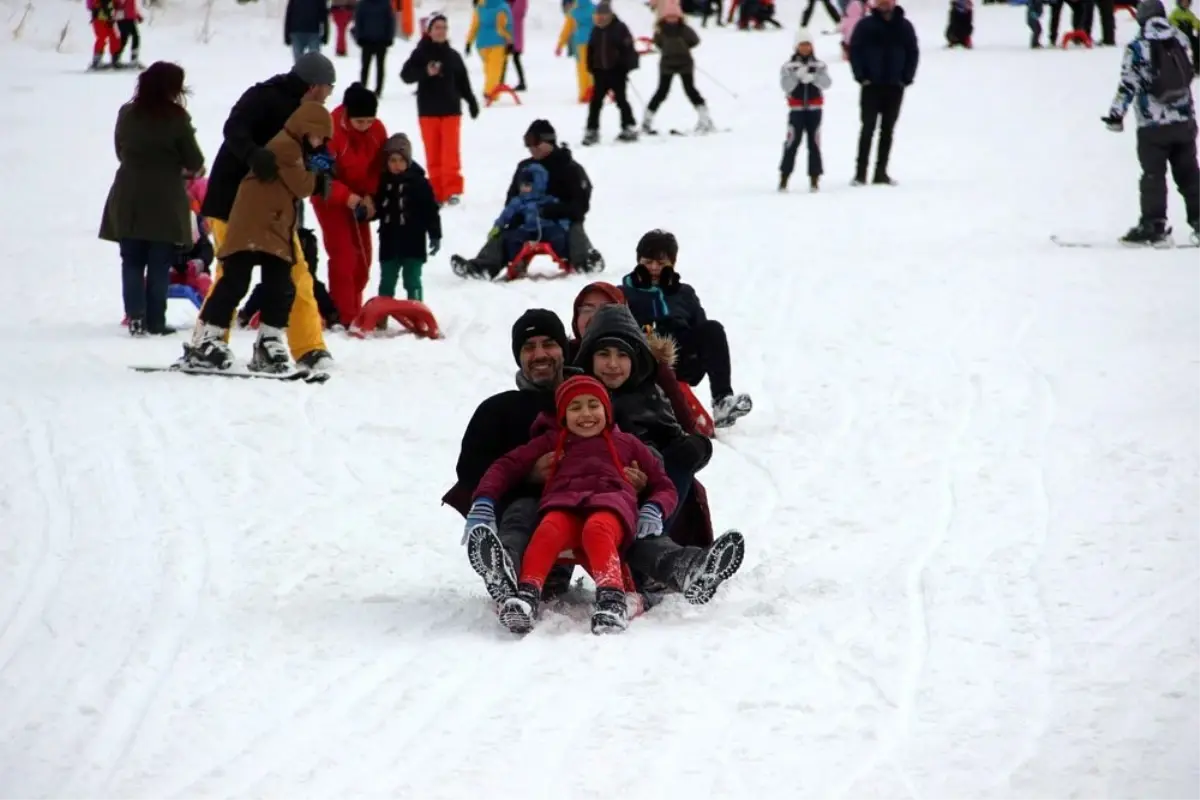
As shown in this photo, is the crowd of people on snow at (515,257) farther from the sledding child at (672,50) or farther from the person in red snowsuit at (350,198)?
the sledding child at (672,50)

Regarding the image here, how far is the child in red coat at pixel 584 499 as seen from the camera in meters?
4.91

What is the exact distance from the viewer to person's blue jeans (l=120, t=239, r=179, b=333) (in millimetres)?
9695

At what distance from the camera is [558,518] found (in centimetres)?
505

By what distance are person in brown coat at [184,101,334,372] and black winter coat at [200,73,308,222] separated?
5.3 inches

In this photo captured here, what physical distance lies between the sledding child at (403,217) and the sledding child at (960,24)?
17.8m

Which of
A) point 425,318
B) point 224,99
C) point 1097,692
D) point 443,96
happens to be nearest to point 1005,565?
point 1097,692

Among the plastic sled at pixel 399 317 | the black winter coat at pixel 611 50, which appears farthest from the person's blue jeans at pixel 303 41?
the plastic sled at pixel 399 317

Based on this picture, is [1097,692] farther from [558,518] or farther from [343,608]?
[343,608]

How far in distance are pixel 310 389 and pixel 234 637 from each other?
144 inches

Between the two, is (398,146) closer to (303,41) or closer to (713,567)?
(713,567)

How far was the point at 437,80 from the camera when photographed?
49.8 ft

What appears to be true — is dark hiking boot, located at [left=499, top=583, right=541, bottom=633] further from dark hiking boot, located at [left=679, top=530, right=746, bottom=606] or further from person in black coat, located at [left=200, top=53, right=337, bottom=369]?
person in black coat, located at [left=200, top=53, right=337, bottom=369]

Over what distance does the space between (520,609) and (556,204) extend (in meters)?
7.30

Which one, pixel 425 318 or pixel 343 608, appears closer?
pixel 343 608
